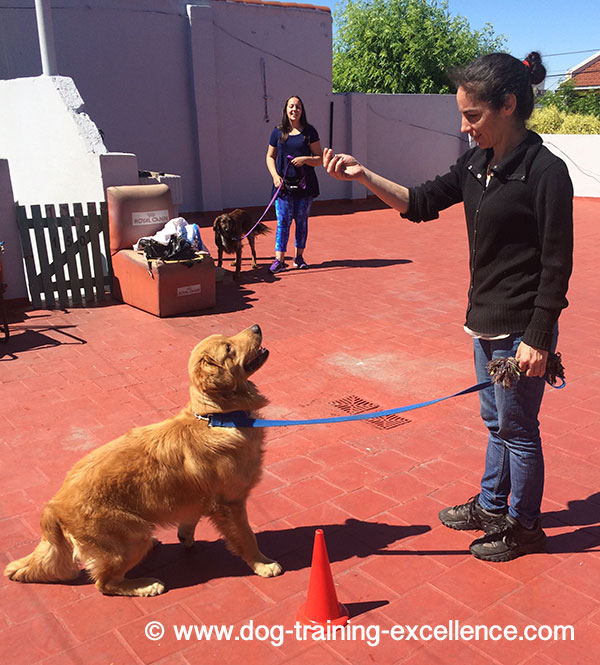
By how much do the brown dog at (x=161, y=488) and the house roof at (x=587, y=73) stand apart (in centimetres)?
3790

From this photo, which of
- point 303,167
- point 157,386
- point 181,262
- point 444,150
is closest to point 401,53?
point 444,150

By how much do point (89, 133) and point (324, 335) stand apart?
15.3ft

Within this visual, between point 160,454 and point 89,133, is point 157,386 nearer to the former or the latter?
point 160,454

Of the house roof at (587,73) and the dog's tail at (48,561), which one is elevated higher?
the house roof at (587,73)

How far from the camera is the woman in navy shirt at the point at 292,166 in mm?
9773

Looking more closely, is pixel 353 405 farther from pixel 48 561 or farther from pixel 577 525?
pixel 48 561

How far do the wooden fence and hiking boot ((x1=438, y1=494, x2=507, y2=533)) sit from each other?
6.34 meters

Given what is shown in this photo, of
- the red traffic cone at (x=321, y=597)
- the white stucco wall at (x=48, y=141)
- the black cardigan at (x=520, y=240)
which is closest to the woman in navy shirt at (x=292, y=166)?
the white stucco wall at (x=48, y=141)

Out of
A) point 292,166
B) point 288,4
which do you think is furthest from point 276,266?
point 288,4

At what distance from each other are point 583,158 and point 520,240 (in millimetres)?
17930

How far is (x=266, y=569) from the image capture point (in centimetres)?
335

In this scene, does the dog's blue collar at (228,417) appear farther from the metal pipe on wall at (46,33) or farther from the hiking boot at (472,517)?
the metal pipe on wall at (46,33)

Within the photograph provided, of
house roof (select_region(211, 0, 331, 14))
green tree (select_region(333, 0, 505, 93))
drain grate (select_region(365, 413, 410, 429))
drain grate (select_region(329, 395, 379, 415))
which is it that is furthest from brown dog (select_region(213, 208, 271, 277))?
green tree (select_region(333, 0, 505, 93))

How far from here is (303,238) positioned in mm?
10383
